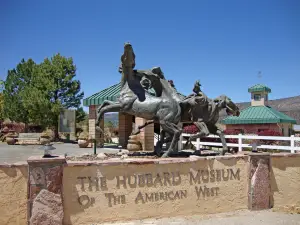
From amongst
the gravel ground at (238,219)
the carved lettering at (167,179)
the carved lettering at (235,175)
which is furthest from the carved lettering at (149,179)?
the carved lettering at (235,175)

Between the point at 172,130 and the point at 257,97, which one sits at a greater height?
the point at 257,97

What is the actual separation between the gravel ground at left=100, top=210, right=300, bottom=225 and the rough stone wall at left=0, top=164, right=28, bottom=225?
4.88ft

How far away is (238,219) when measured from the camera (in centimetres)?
514

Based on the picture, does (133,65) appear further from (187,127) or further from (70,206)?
(187,127)

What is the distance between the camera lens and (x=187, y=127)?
18953 mm

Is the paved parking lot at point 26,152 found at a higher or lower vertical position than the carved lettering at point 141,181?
lower

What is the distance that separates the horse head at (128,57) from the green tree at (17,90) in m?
25.7

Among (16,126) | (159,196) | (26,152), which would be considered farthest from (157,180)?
(16,126)

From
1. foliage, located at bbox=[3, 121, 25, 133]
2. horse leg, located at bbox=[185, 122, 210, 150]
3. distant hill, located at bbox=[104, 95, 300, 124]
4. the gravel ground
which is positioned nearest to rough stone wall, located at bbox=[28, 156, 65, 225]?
the gravel ground

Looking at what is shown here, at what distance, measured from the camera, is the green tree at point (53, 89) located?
26.2 metres

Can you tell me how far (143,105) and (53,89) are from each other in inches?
859

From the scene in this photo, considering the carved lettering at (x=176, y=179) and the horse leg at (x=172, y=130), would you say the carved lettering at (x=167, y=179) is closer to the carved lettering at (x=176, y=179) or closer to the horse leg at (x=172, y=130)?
the carved lettering at (x=176, y=179)

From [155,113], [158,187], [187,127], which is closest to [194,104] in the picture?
[155,113]

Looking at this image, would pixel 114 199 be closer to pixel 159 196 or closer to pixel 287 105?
pixel 159 196
